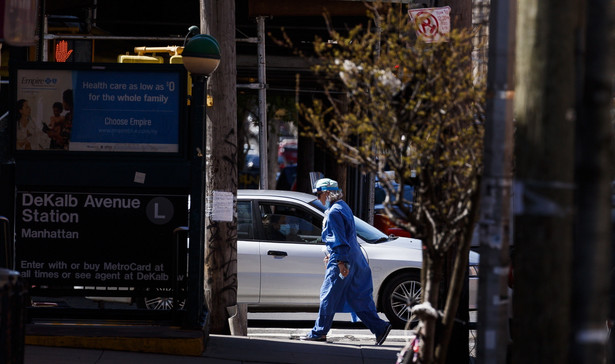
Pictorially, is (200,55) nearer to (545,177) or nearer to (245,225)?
(245,225)

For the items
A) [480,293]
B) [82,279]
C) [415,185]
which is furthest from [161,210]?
[480,293]

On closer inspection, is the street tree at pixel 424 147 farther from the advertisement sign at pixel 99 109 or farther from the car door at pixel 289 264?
the car door at pixel 289 264

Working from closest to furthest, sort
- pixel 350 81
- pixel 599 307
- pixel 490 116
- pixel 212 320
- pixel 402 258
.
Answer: pixel 599 307 → pixel 490 116 → pixel 350 81 → pixel 212 320 → pixel 402 258

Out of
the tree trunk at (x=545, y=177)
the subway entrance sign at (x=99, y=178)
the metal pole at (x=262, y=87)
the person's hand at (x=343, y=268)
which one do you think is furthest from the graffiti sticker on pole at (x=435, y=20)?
the metal pole at (x=262, y=87)

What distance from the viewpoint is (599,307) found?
4.23 metres

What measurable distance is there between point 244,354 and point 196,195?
1456 mm

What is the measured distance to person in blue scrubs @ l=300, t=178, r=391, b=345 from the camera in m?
9.35

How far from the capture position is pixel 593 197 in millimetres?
4203

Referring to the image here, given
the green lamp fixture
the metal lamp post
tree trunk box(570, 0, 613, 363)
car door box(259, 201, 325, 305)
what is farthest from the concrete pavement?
tree trunk box(570, 0, 613, 363)

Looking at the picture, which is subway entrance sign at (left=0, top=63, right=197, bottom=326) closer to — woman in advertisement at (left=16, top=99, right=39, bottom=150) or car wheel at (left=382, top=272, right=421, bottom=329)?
woman in advertisement at (left=16, top=99, right=39, bottom=150)

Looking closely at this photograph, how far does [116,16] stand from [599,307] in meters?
15.3

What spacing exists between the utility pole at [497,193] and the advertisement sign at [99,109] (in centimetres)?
359

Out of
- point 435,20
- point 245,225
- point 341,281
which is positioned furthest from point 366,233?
point 435,20

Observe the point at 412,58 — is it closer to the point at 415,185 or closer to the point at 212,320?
the point at 415,185
